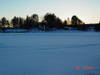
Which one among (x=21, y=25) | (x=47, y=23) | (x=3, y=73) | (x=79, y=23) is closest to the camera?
(x=3, y=73)

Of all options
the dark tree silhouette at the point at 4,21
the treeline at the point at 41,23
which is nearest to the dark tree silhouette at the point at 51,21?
the treeline at the point at 41,23

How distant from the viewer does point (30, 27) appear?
81250 millimetres

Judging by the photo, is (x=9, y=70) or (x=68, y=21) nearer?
(x=9, y=70)

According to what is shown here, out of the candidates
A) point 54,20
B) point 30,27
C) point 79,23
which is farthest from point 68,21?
point 30,27

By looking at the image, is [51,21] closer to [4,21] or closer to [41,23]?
[41,23]

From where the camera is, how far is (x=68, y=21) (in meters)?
95.6

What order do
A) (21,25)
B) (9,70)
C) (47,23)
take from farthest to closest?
(21,25), (47,23), (9,70)

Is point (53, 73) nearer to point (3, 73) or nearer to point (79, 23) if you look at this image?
point (3, 73)

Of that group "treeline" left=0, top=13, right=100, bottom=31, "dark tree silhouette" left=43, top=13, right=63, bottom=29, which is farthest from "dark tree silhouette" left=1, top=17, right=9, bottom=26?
"dark tree silhouette" left=43, top=13, right=63, bottom=29

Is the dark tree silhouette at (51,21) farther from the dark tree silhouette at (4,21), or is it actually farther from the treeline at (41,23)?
the dark tree silhouette at (4,21)

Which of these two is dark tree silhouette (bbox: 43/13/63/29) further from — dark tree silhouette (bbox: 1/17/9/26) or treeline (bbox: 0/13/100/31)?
dark tree silhouette (bbox: 1/17/9/26)

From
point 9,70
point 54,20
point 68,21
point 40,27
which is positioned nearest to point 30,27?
point 40,27

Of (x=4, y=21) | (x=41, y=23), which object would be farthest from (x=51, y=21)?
(x=4, y=21)

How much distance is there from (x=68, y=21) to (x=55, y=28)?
17.3 m
